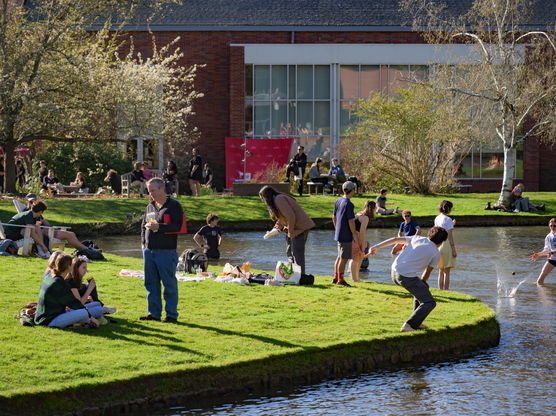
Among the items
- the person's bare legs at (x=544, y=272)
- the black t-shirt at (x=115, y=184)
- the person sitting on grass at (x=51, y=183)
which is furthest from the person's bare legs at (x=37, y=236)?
the black t-shirt at (x=115, y=184)

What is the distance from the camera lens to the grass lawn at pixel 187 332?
384 inches

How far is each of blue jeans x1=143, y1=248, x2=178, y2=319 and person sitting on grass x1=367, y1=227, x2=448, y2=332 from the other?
2647mm

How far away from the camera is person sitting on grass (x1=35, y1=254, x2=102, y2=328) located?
1178 cm

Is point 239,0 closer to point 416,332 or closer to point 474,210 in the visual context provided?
point 474,210

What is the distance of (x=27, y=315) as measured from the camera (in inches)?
475

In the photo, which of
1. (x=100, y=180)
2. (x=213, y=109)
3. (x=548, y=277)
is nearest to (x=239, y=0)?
(x=213, y=109)

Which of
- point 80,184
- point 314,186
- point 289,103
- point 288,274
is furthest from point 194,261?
point 289,103

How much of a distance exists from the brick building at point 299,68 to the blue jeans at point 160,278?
34.0 meters

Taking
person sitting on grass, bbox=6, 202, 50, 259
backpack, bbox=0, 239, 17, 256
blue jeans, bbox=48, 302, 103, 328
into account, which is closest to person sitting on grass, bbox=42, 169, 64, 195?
person sitting on grass, bbox=6, 202, 50, 259

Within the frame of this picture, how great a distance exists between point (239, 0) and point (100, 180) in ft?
45.1

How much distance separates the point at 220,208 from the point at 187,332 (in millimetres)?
19963

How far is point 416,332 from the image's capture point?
1227cm

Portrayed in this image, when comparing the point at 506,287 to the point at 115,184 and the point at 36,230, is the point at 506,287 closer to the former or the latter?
the point at 36,230

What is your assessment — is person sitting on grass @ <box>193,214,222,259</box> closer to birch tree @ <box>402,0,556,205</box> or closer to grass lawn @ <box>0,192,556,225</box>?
grass lawn @ <box>0,192,556,225</box>
